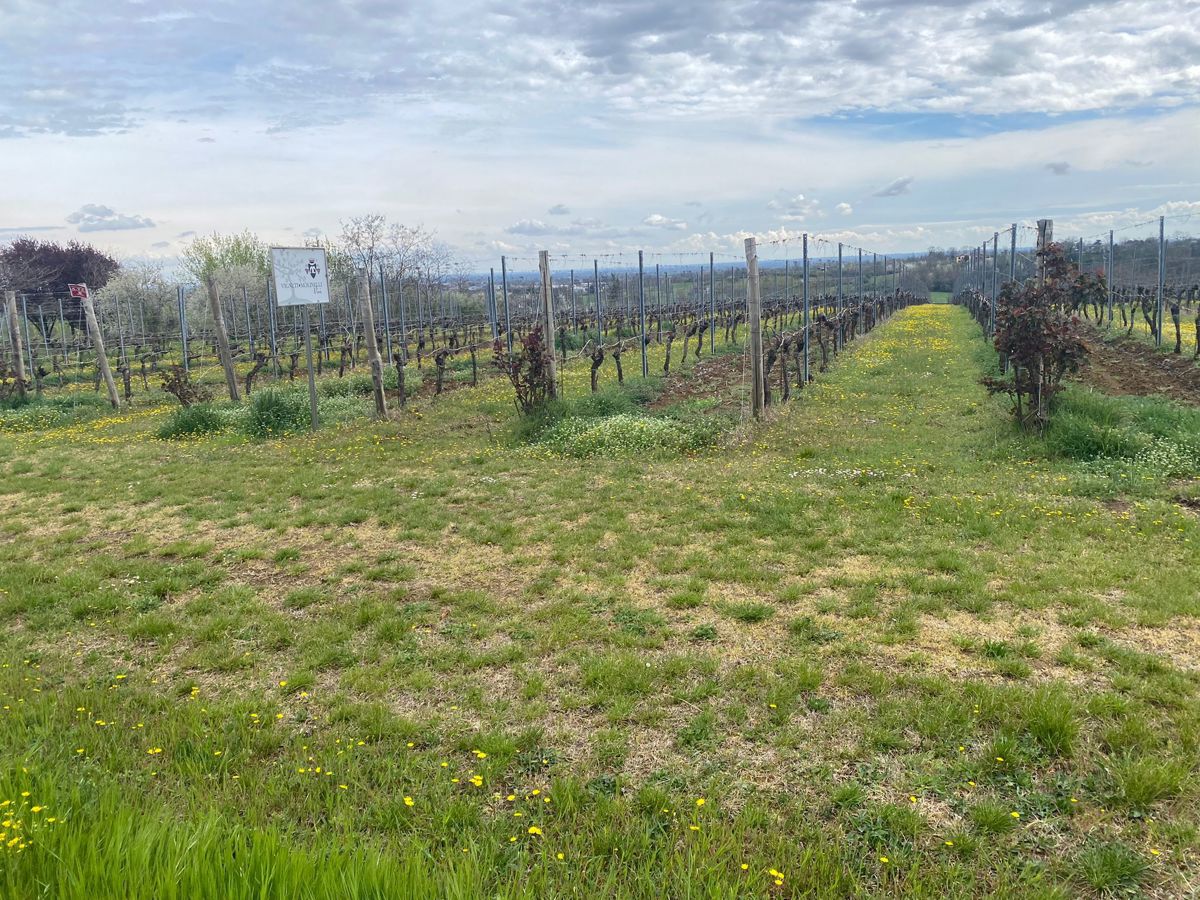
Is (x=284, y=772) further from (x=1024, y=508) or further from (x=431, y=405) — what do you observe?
(x=431, y=405)

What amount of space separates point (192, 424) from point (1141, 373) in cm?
1766

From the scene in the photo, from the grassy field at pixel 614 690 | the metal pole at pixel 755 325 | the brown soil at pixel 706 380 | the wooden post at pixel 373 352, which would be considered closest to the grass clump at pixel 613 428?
the metal pole at pixel 755 325

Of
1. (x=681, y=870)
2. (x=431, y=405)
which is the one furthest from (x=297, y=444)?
(x=681, y=870)

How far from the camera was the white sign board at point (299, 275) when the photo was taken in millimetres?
11367

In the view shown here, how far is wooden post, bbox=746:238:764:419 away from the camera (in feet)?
34.6

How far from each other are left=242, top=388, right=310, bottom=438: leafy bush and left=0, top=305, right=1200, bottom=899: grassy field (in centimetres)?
424

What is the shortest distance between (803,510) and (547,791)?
4.35m

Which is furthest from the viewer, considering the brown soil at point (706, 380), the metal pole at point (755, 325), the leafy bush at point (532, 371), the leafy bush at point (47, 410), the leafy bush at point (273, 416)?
the leafy bush at point (47, 410)

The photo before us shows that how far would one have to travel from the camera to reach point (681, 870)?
248cm

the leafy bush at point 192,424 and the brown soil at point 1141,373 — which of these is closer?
the leafy bush at point 192,424

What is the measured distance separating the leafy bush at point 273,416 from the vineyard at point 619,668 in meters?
2.29

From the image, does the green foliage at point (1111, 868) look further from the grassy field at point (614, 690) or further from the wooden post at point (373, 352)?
the wooden post at point (373, 352)

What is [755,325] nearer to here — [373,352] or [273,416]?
[373,352]

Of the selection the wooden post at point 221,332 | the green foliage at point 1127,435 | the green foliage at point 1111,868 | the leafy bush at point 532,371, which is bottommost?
the green foliage at point 1111,868
